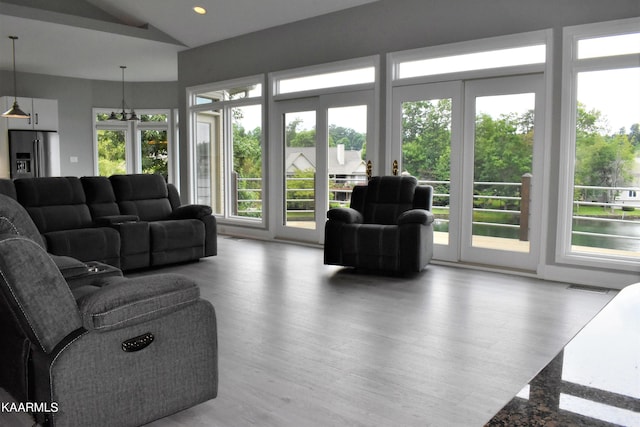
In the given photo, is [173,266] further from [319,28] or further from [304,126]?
[319,28]

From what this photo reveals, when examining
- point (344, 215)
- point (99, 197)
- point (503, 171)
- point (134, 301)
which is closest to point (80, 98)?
point (99, 197)

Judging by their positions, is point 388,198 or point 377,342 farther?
point 388,198

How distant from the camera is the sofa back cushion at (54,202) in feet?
16.8

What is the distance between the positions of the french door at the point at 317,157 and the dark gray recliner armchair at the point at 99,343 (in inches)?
183

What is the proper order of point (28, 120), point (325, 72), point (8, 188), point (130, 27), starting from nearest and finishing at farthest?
point (8, 188)
point (325, 72)
point (130, 27)
point (28, 120)

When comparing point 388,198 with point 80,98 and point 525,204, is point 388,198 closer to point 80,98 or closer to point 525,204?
point 525,204

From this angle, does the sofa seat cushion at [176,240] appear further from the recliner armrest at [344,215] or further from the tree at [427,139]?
the tree at [427,139]

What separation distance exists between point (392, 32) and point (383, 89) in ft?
2.15

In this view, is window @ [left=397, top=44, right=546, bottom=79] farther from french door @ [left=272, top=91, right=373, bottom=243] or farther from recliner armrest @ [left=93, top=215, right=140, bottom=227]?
recliner armrest @ [left=93, top=215, right=140, bottom=227]

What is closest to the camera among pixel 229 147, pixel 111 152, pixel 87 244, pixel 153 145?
pixel 87 244

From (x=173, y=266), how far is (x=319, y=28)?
3.59 meters

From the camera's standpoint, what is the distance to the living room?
4809mm

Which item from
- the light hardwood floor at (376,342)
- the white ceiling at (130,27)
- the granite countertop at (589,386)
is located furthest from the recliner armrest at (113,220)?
the granite countertop at (589,386)

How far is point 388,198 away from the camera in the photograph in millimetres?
5582
